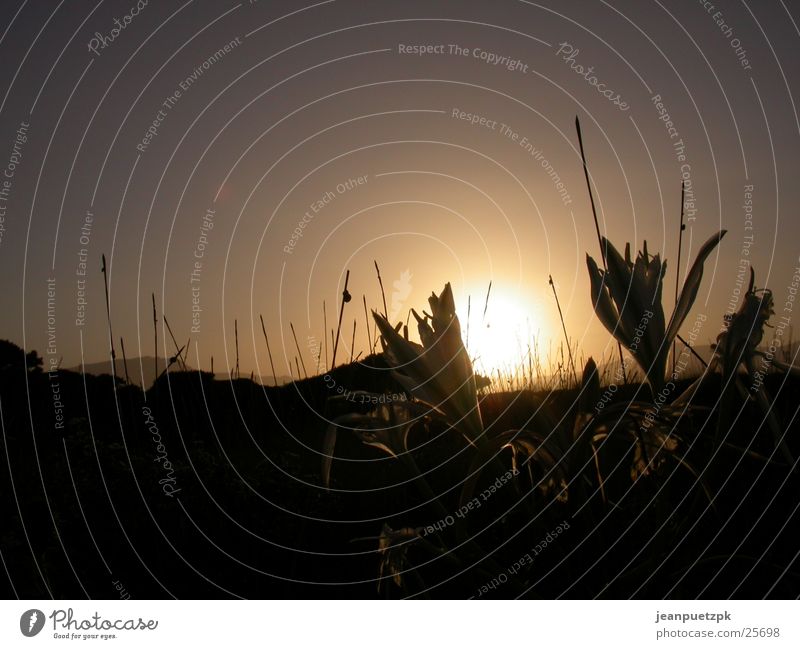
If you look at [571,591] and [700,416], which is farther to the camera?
[700,416]

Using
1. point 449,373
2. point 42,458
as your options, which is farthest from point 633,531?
point 42,458

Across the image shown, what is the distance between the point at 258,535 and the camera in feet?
7.34

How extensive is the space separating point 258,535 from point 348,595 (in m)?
0.34

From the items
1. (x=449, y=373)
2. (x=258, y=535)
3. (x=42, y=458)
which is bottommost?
(x=258, y=535)

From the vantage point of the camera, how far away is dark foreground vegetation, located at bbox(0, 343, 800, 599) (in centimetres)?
174

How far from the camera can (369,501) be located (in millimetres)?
2330

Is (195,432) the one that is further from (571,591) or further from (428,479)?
(571,591)

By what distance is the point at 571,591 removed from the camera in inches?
74.4

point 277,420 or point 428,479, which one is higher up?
point 277,420

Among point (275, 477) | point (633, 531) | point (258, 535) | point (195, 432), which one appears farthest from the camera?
point (195, 432)

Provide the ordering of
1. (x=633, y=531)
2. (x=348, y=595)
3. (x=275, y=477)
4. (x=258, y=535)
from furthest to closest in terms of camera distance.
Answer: (x=275, y=477)
(x=258, y=535)
(x=348, y=595)
(x=633, y=531)

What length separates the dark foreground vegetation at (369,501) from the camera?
5.69 feet
